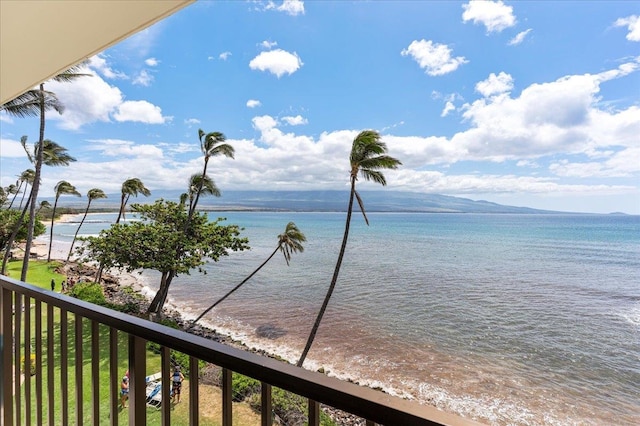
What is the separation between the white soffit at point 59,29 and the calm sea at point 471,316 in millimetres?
9816

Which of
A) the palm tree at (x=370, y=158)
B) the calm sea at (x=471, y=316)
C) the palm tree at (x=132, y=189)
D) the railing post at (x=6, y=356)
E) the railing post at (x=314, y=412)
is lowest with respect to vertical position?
the calm sea at (x=471, y=316)


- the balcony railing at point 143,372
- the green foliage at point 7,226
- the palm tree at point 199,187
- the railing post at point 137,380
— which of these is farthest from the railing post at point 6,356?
the green foliage at point 7,226

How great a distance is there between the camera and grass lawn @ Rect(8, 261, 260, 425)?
4.26ft

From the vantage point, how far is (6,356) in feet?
4.25

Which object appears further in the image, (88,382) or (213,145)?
(213,145)

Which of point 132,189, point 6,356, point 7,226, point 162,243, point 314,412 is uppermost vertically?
point 132,189

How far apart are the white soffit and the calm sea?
32.2 feet

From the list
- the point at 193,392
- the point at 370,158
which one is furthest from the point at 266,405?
the point at 370,158

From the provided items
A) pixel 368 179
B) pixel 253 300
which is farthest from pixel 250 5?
pixel 253 300

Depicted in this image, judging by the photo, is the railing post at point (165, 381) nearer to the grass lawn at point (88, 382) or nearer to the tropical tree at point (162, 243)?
the grass lawn at point (88, 382)

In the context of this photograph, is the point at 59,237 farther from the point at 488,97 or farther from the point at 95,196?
the point at 488,97

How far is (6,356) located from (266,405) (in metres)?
1.37

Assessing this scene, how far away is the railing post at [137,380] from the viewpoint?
2.63 ft

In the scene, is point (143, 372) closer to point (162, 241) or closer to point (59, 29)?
point (59, 29)
